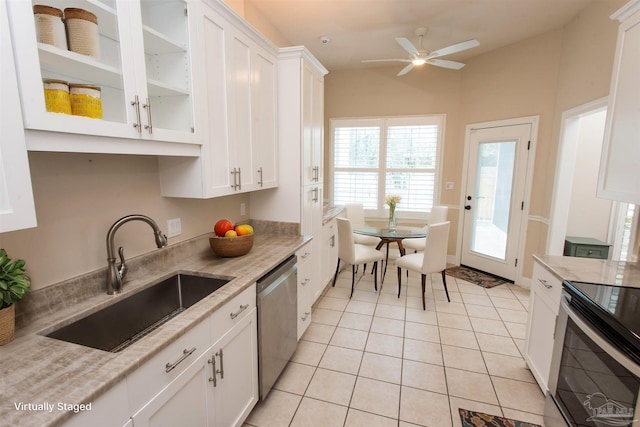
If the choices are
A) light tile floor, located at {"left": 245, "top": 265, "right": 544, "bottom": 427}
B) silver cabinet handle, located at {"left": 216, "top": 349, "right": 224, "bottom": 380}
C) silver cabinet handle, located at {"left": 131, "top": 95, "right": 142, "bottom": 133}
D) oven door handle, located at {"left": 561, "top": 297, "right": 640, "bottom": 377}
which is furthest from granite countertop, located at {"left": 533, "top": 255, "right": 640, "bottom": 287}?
silver cabinet handle, located at {"left": 131, "top": 95, "right": 142, "bottom": 133}

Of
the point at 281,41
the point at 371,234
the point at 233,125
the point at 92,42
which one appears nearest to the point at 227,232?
the point at 233,125

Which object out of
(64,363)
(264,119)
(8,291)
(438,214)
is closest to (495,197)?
(438,214)

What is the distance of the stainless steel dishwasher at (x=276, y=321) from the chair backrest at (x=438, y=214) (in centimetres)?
265

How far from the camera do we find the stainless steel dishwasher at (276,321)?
1805 millimetres

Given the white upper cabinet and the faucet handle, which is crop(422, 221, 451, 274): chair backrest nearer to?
the white upper cabinet

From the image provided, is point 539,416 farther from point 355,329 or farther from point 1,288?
point 1,288

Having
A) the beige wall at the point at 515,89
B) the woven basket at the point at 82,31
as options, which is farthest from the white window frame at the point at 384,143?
the woven basket at the point at 82,31

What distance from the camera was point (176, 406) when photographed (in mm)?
1178

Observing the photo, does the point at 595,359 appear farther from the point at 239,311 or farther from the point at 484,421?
the point at 239,311

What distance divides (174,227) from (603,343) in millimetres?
2257

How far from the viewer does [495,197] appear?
418cm

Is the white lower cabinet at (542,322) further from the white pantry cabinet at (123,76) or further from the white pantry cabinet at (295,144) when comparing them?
the white pantry cabinet at (123,76)

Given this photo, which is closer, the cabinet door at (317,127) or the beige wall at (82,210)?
the beige wall at (82,210)

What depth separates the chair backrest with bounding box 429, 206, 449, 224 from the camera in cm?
418
